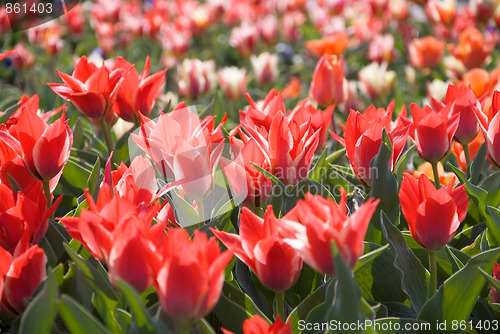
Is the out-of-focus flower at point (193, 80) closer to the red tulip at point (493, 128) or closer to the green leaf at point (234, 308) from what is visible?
the red tulip at point (493, 128)

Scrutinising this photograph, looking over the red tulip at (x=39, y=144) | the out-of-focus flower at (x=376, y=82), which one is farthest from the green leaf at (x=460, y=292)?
the out-of-focus flower at (x=376, y=82)

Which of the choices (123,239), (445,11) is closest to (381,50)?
(445,11)

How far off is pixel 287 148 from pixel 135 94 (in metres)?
0.58

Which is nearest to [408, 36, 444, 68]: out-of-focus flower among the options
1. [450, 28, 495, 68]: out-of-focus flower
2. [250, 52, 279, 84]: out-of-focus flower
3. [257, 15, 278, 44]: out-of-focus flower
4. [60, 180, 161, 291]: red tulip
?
[450, 28, 495, 68]: out-of-focus flower

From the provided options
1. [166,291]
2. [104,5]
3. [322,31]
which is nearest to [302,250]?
[166,291]

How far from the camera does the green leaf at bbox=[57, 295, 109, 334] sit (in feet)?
3.34

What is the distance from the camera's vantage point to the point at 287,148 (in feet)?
4.83

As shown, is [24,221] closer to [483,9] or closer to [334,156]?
[334,156]

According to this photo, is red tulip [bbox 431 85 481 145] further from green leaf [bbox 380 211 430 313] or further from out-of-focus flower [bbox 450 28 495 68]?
out-of-focus flower [bbox 450 28 495 68]

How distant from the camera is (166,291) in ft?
3.19

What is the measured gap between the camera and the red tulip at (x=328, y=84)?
2.35 metres

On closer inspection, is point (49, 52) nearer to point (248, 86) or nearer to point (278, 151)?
point (248, 86)

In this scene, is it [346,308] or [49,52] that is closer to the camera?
[346,308]

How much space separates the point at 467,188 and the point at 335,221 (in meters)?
0.62
